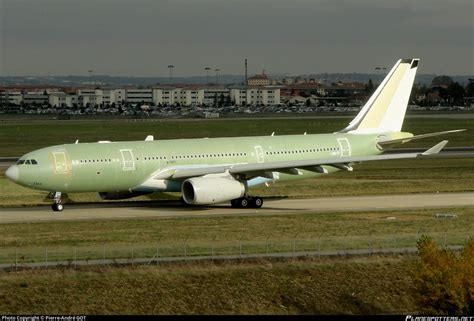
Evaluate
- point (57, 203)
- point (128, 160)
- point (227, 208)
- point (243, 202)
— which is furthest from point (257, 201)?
point (57, 203)

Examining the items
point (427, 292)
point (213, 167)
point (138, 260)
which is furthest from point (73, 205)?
point (427, 292)

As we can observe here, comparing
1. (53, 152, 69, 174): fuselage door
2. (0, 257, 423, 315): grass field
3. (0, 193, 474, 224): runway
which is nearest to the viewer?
(0, 257, 423, 315): grass field

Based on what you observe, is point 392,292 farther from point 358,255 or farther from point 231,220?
point 231,220

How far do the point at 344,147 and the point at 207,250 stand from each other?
23.9 m

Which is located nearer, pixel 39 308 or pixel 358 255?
pixel 39 308

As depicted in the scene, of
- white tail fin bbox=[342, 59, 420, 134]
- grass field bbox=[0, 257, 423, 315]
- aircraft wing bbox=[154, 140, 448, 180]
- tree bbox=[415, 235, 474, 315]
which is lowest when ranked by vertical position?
grass field bbox=[0, 257, 423, 315]

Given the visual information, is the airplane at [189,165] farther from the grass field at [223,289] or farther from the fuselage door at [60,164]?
the grass field at [223,289]

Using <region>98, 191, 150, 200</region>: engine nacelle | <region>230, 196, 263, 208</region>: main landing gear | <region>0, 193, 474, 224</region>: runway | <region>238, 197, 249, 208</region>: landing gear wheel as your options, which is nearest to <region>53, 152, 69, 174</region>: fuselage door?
<region>0, 193, 474, 224</region>: runway

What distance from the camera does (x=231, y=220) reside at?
55.3 m

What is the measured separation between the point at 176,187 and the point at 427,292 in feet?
87.0

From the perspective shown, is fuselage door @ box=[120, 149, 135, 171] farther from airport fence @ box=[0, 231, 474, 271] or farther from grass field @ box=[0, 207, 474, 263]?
airport fence @ box=[0, 231, 474, 271]

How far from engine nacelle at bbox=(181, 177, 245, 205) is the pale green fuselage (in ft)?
6.87

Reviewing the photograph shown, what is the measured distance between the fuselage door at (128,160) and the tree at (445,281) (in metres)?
25.6

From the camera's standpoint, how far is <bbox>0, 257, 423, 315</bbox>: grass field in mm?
39000
